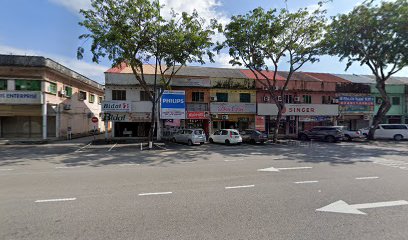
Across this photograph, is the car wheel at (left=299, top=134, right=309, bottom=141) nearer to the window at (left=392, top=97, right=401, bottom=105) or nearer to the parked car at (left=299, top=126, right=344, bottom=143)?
the parked car at (left=299, top=126, right=344, bottom=143)

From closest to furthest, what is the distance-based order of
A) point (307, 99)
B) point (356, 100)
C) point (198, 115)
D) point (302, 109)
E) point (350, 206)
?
point (350, 206) → point (198, 115) → point (302, 109) → point (307, 99) → point (356, 100)

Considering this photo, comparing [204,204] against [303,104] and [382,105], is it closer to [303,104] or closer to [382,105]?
[303,104]

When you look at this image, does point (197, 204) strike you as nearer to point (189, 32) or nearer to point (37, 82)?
point (189, 32)

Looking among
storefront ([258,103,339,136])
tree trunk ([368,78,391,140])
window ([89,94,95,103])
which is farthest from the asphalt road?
window ([89,94,95,103])

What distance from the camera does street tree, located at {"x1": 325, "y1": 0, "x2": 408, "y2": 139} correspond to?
20859 mm

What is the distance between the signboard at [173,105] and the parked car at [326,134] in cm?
1457

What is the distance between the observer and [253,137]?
22297mm

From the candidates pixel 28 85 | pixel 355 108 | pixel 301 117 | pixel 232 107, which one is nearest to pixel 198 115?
pixel 232 107

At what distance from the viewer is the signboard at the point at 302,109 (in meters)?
28.9

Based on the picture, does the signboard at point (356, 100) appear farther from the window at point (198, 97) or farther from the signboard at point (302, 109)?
the window at point (198, 97)

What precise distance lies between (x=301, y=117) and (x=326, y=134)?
6498 mm

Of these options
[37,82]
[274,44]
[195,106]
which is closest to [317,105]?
[274,44]

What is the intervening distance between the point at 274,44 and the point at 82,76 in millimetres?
24055

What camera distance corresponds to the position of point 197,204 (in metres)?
5.48
